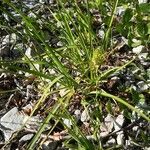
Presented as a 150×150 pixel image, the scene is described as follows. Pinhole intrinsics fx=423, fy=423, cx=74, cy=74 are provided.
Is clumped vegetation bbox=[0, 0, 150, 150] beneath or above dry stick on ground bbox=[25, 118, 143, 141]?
above

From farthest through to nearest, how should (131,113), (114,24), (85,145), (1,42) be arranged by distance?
(1,42), (114,24), (131,113), (85,145)

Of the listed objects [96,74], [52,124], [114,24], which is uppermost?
[114,24]

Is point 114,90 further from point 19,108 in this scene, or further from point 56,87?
point 19,108

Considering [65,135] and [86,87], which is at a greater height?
[86,87]

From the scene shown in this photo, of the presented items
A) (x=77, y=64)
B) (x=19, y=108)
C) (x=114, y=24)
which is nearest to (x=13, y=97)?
(x=19, y=108)

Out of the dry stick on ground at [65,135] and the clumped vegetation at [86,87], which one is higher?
the clumped vegetation at [86,87]

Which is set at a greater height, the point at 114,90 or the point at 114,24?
the point at 114,24

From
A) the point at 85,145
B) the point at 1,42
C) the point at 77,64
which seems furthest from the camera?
the point at 1,42

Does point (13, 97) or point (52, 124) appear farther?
point (13, 97)
